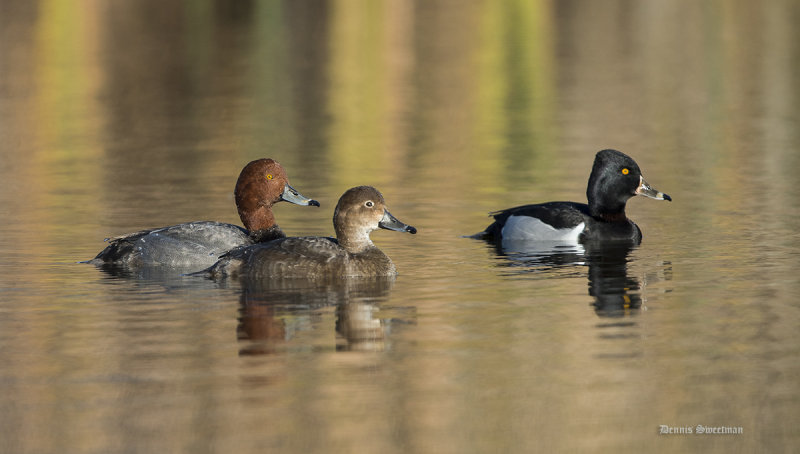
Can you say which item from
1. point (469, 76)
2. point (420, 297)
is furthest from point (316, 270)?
point (469, 76)

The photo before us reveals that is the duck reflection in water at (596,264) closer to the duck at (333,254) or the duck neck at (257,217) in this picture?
the duck at (333,254)

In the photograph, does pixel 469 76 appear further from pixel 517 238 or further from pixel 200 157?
pixel 517 238

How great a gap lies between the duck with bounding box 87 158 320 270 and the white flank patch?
10.6 ft

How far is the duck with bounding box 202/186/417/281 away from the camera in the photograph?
1558 cm

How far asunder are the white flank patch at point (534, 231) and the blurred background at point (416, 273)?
2.34ft

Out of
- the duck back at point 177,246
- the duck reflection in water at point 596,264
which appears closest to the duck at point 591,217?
the duck reflection in water at point 596,264

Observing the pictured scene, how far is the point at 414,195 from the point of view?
23406 millimetres

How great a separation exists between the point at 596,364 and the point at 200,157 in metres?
19.0

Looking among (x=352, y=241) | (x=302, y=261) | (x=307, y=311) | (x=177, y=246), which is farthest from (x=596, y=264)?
(x=177, y=246)

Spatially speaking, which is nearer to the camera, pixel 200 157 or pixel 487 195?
pixel 487 195

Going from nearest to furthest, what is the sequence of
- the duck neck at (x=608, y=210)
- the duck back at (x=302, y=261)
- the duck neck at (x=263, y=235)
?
the duck back at (x=302, y=261), the duck neck at (x=263, y=235), the duck neck at (x=608, y=210)

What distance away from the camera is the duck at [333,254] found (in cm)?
1558

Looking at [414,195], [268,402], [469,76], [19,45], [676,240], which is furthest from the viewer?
[19,45]

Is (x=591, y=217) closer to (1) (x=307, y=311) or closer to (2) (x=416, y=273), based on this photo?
(2) (x=416, y=273)
